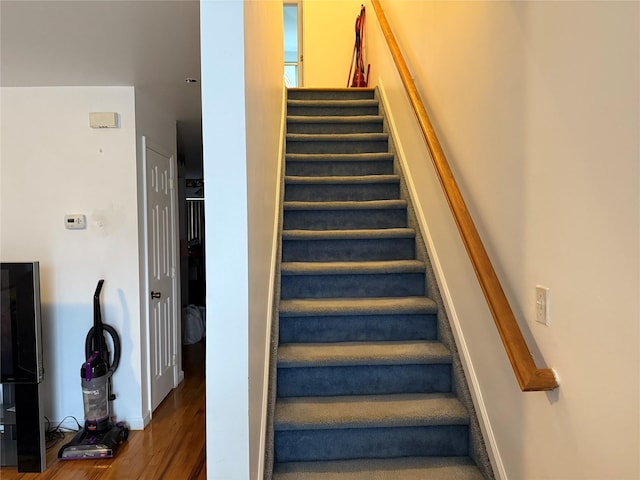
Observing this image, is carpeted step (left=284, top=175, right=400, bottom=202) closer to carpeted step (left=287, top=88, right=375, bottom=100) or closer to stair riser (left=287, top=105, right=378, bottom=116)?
stair riser (left=287, top=105, right=378, bottom=116)

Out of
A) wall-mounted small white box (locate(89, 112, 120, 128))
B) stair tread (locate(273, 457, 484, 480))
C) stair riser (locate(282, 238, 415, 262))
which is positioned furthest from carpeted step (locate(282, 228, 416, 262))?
wall-mounted small white box (locate(89, 112, 120, 128))

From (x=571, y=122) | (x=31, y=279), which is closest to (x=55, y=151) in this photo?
(x=31, y=279)

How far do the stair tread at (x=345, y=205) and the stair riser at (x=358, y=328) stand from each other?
2.68ft

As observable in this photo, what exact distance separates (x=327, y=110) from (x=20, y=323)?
2.77 metres

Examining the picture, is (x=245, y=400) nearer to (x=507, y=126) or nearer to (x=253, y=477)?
(x=253, y=477)

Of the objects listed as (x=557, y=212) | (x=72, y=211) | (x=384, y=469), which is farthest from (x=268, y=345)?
(x=72, y=211)

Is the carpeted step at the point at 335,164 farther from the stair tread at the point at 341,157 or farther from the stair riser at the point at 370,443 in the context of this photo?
the stair riser at the point at 370,443

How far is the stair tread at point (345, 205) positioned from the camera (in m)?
2.64

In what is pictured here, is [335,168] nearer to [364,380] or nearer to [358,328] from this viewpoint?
[358,328]

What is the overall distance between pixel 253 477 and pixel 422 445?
78cm

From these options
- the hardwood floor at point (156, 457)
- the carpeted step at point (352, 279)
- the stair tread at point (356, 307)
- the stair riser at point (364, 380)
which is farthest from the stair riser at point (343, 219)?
the hardwood floor at point (156, 457)

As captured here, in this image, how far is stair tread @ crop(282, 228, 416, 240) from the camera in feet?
8.04

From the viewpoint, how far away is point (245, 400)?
1206 mm

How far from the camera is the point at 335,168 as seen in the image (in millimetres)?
3057
